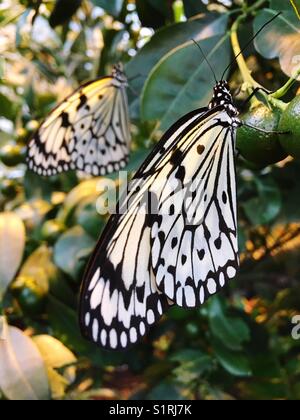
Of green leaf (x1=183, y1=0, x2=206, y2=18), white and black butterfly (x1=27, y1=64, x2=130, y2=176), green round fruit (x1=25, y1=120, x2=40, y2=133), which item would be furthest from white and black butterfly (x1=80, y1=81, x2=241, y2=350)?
green round fruit (x1=25, y1=120, x2=40, y2=133)

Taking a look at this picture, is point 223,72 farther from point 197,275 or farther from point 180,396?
point 180,396

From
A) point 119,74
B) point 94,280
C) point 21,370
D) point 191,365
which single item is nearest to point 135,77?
point 119,74

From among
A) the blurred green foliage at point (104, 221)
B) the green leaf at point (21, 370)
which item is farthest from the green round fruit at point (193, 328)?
the green leaf at point (21, 370)

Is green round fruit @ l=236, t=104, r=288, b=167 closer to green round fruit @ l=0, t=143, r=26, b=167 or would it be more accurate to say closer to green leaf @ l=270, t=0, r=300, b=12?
green leaf @ l=270, t=0, r=300, b=12

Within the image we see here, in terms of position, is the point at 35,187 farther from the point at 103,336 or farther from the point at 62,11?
the point at 103,336

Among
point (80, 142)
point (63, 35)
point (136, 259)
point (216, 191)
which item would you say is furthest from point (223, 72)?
point (63, 35)
